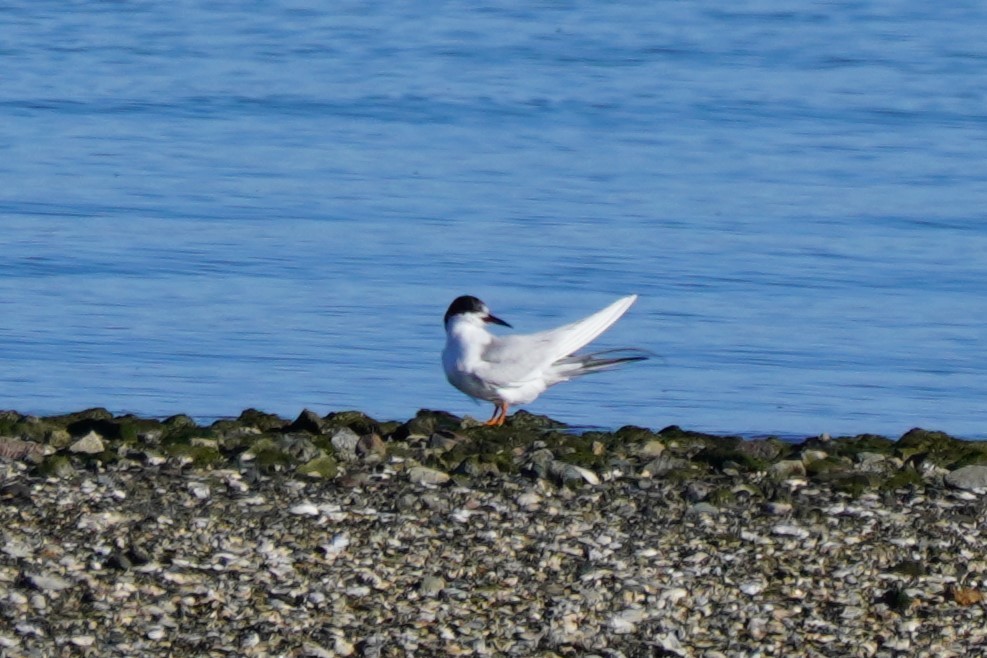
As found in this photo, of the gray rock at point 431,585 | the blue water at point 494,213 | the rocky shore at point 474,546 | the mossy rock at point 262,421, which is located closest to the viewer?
the rocky shore at point 474,546

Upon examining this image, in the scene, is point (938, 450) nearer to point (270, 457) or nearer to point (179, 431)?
point (270, 457)

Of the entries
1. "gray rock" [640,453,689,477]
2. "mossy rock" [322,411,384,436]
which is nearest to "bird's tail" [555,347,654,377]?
Answer: "mossy rock" [322,411,384,436]

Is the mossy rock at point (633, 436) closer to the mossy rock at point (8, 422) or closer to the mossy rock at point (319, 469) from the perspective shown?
the mossy rock at point (319, 469)

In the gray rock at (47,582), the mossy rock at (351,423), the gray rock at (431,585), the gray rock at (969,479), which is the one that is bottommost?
the mossy rock at (351,423)

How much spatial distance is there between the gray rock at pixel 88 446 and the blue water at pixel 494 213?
8.65 ft

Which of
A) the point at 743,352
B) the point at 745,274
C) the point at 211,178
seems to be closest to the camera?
the point at 743,352

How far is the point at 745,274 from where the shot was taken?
503 inches

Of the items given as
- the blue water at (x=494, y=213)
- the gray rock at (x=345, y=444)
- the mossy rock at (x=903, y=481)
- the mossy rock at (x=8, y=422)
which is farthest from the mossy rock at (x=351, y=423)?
the mossy rock at (x=903, y=481)

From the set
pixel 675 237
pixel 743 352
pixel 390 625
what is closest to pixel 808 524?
pixel 390 625

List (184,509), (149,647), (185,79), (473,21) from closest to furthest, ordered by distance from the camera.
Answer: (149,647)
(184,509)
(185,79)
(473,21)

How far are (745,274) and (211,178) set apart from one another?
497 centimetres

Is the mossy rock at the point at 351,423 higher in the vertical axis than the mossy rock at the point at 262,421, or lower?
higher

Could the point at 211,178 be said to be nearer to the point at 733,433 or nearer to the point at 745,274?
the point at 745,274

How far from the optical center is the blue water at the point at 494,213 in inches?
420
